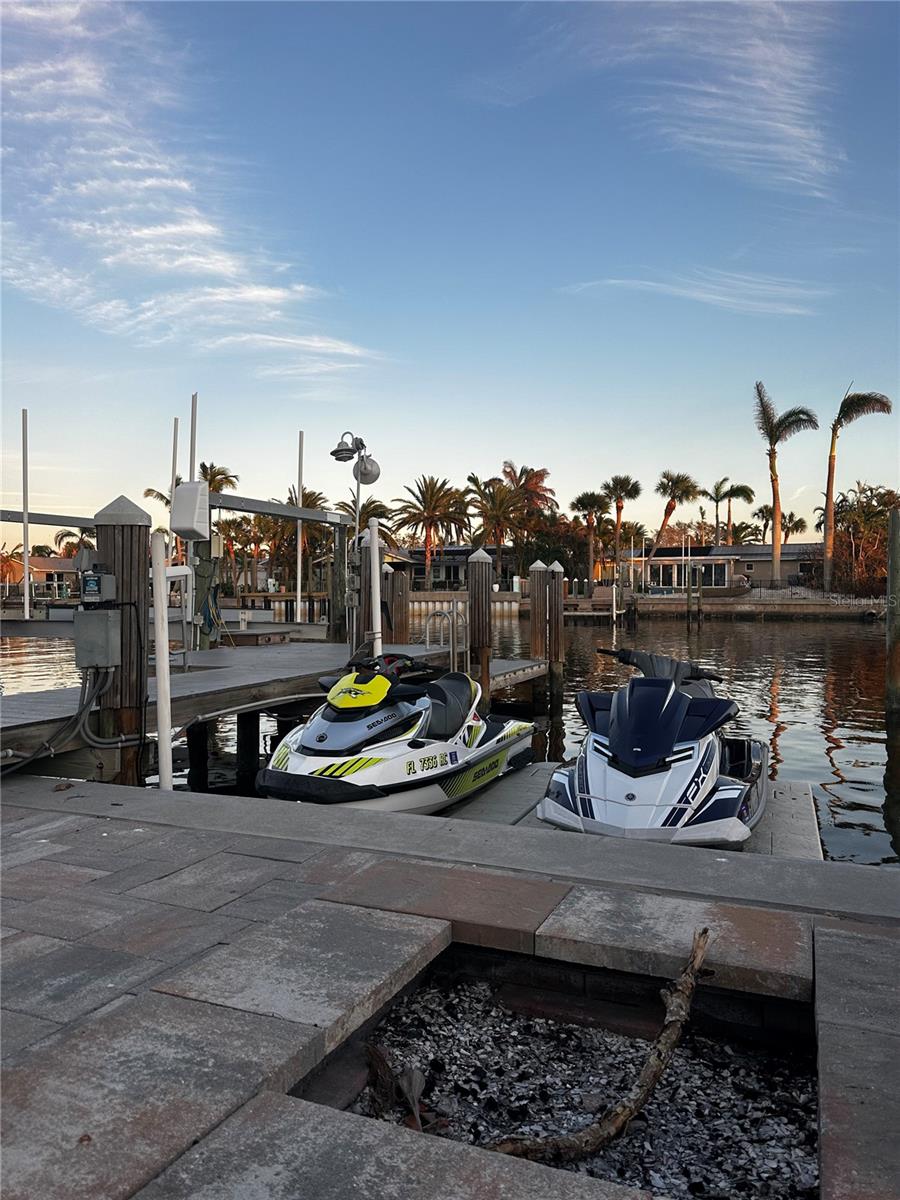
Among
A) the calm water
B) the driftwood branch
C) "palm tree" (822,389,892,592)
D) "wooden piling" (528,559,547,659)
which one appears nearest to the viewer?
the driftwood branch

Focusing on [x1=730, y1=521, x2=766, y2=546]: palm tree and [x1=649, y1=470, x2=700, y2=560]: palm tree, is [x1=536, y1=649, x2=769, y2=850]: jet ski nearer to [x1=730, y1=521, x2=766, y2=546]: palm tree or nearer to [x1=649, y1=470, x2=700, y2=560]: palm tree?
[x1=649, y1=470, x2=700, y2=560]: palm tree

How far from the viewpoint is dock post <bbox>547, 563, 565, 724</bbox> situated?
17781mm

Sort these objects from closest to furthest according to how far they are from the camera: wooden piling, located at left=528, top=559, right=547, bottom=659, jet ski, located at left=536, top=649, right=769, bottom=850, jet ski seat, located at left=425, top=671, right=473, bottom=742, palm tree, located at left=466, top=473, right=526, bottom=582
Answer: jet ski, located at left=536, top=649, right=769, bottom=850
jet ski seat, located at left=425, top=671, right=473, bottom=742
wooden piling, located at left=528, top=559, right=547, bottom=659
palm tree, located at left=466, top=473, right=526, bottom=582

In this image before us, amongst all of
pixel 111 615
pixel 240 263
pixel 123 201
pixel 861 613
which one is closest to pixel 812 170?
pixel 240 263

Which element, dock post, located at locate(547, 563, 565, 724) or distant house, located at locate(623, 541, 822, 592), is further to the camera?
distant house, located at locate(623, 541, 822, 592)

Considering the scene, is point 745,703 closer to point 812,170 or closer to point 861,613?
point 812,170

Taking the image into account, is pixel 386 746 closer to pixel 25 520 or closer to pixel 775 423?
pixel 25 520

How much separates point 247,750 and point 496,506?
5523 centimetres

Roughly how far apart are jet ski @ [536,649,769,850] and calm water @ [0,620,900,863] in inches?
106

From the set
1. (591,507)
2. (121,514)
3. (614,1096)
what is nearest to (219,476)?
(591,507)

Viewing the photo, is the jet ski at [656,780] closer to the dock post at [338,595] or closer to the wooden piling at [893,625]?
the wooden piling at [893,625]

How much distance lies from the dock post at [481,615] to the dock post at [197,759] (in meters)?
5.22

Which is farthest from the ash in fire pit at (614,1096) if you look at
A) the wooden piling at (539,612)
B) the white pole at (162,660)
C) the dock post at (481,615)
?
the wooden piling at (539,612)

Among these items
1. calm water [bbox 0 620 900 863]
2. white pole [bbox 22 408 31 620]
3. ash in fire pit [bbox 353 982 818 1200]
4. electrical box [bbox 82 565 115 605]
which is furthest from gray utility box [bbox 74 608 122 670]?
white pole [bbox 22 408 31 620]
